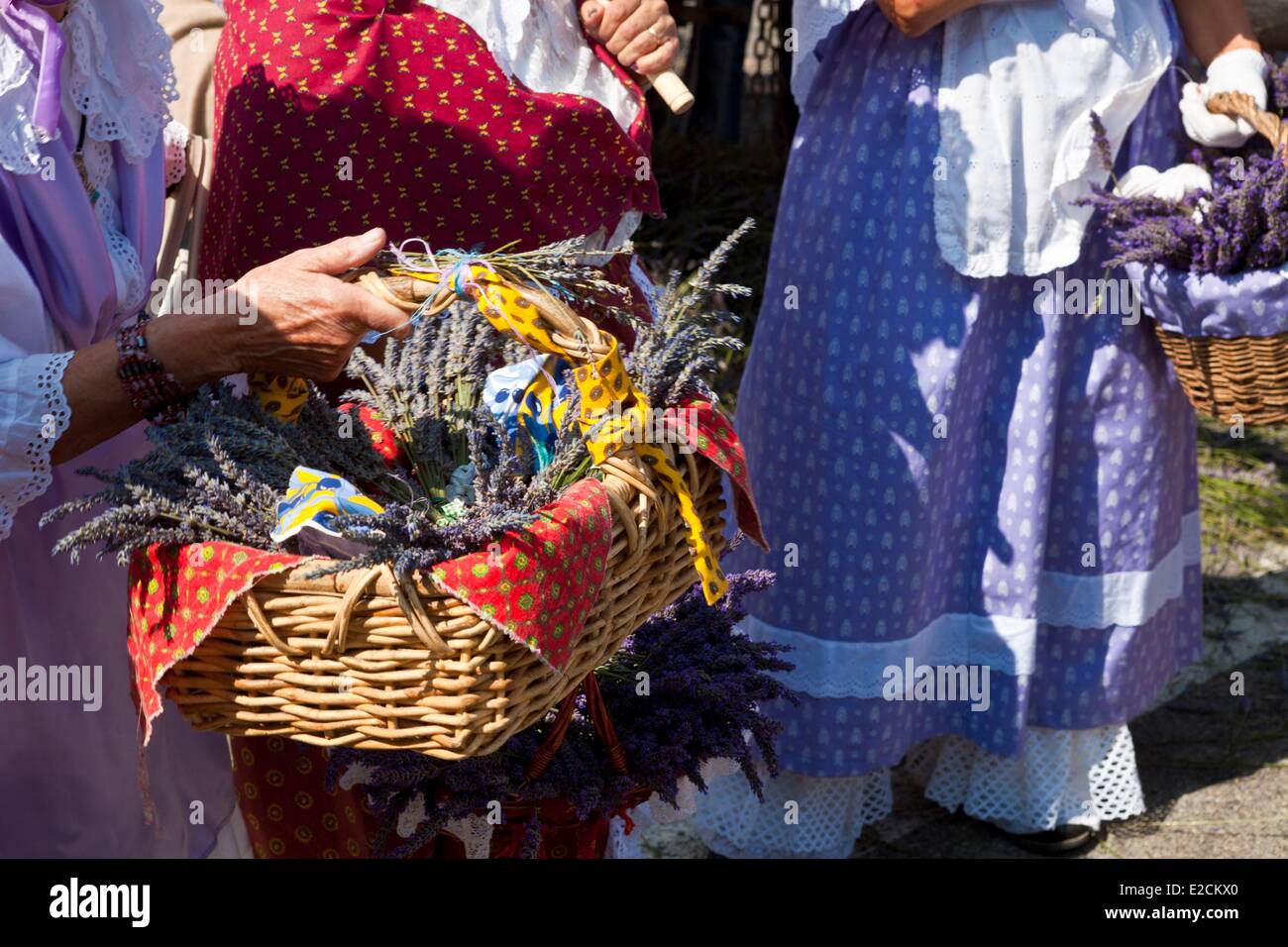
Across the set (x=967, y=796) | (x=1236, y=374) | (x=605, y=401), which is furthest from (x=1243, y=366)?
(x=605, y=401)

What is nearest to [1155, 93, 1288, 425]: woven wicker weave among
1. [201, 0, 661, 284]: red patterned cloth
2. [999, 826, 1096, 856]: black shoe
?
[999, 826, 1096, 856]: black shoe

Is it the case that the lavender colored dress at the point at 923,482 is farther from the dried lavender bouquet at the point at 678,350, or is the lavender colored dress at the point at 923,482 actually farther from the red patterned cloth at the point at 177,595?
the red patterned cloth at the point at 177,595

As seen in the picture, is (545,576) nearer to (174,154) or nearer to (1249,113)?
(174,154)

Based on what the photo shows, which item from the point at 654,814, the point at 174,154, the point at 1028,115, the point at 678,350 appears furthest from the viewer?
the point at 1028,115

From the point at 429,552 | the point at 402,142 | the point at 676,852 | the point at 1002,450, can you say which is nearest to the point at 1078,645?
the point at 1002,450

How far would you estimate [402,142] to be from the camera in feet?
6.24

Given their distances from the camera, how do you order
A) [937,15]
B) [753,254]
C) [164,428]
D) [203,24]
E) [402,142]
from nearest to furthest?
[164,428] < [402,142] < [937,15] < [203,24] < [753,254]

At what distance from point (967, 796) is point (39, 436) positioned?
6.74 feet

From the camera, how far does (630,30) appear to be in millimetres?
2035

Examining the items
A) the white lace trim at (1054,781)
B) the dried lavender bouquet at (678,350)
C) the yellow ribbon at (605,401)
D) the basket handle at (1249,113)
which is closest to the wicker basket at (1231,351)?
the basket handle at (1249,113)

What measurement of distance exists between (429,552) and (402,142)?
0.81 meters

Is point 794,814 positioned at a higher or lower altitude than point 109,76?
lower

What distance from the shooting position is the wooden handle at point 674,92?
1996mm

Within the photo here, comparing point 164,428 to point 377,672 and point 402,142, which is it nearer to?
point 377,672
